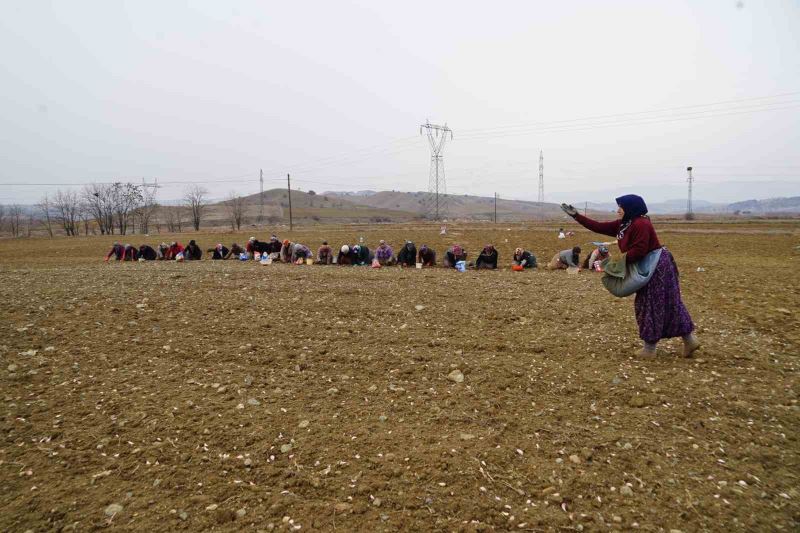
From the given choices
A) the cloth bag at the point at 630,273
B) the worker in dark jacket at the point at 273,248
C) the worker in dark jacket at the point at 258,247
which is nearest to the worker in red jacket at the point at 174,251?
the worker in dark jacket at the point at 258,247

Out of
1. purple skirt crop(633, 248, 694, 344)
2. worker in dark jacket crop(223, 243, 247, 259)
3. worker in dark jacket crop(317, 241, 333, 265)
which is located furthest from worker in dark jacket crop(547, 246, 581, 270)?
worker in dark jacket crop(223, 243, 247, 259)

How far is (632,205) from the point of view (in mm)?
6062

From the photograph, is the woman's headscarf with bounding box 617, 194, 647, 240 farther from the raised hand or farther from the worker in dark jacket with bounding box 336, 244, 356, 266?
the worker in dark jacket with bounding box 336, 244, 356, 266

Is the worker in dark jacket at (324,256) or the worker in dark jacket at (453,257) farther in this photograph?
the worker in dark jacket at (324,256)

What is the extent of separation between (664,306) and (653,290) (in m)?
0.25

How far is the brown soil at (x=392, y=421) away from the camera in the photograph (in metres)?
3.42

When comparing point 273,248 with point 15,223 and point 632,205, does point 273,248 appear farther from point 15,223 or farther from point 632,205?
point 15,223

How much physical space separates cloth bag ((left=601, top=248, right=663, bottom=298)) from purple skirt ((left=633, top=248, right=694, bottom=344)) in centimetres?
10

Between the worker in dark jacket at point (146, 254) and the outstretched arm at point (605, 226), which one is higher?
the outstretched arm at point (605, 226)

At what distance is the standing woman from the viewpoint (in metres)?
5.98

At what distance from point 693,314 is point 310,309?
766cm

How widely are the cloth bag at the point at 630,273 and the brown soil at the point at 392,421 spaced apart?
101 cm

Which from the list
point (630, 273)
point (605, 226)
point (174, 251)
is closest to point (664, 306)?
point (630, 273)

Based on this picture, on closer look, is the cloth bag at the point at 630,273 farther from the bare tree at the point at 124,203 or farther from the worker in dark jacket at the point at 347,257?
the bare tree at the point at 124,203
